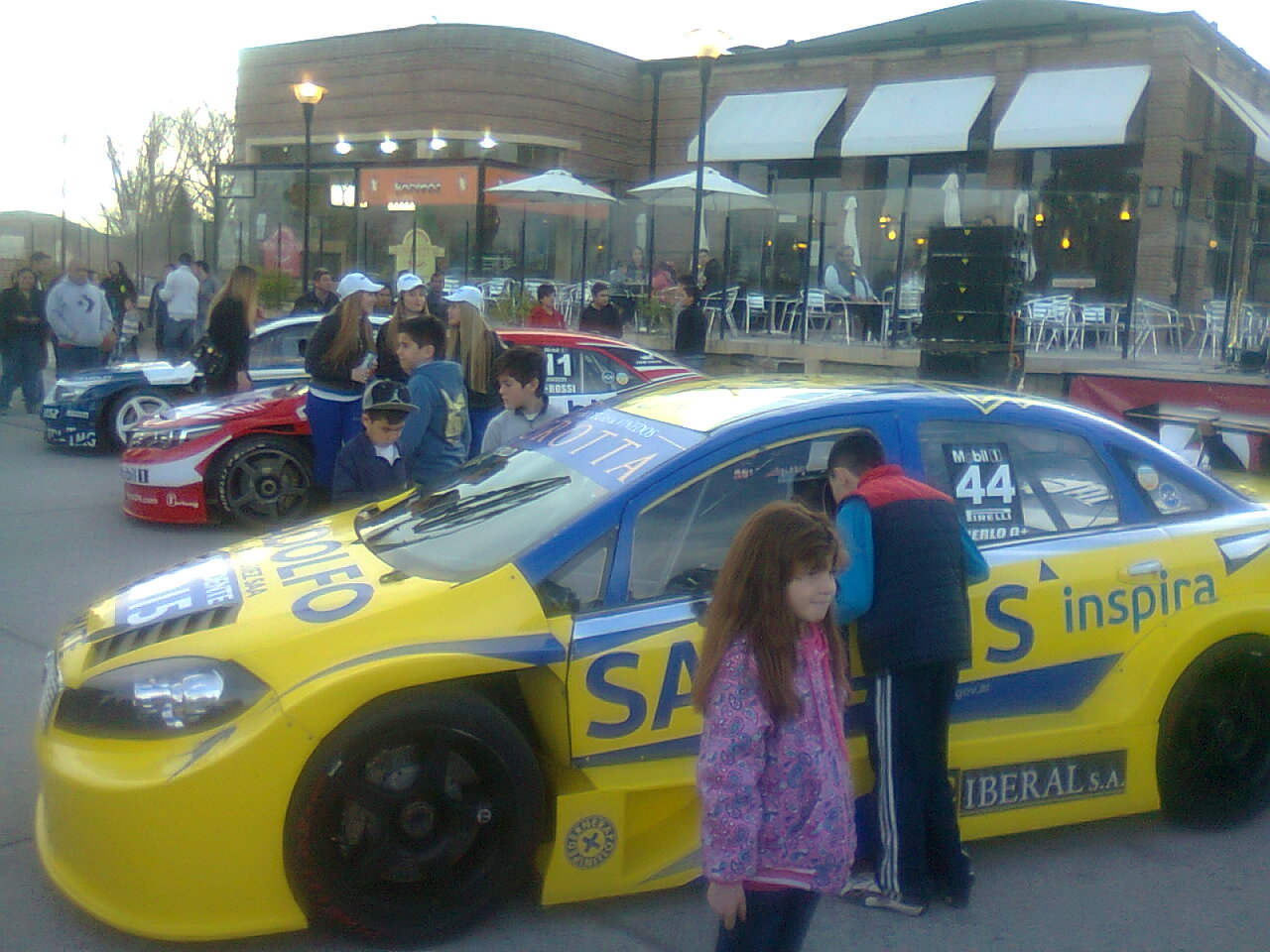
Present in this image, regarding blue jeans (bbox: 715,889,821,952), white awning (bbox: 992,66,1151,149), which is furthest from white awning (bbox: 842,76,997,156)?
blue jeans (bbox: 715,889,821,952)

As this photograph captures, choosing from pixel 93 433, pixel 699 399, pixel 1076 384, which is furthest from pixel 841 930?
pixel 93 433

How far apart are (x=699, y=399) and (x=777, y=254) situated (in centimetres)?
1333

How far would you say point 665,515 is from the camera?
3.78 m

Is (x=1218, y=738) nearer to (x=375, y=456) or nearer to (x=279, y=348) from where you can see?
(x=375, y=456)

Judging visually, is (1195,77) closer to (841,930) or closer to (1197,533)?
(1197,533)

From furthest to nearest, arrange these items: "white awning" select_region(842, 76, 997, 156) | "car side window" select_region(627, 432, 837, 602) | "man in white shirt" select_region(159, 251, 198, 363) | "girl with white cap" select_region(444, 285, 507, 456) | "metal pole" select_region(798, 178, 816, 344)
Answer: "white awning" select_region(842, 76, 997, 156) < "man in white shirt" select_region(159, 251, 198, 363) < "metal pole" select_region(798, 178, 816, 344) < "girl with white cap" select_region(444, 285, 507, 456) < "car side window" select_region(627, 432, 837, 602)

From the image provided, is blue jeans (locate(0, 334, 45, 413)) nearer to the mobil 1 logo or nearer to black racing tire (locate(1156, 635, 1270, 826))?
the mobil 1 logo

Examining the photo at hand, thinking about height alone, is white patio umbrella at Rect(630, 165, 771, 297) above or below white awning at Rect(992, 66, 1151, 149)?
below

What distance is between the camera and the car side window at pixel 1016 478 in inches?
161

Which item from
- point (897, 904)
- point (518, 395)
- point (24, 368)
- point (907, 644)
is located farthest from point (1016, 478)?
point (24, 368)

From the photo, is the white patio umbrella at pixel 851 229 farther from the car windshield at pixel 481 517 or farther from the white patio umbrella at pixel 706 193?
the car windshield at pixel 481 517

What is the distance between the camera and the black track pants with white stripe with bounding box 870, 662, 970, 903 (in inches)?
143

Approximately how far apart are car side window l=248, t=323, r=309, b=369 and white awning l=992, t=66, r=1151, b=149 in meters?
16.6

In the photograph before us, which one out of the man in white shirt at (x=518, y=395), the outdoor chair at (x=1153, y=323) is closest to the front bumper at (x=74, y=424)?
the man in white shirt at (x=518, y=395)
